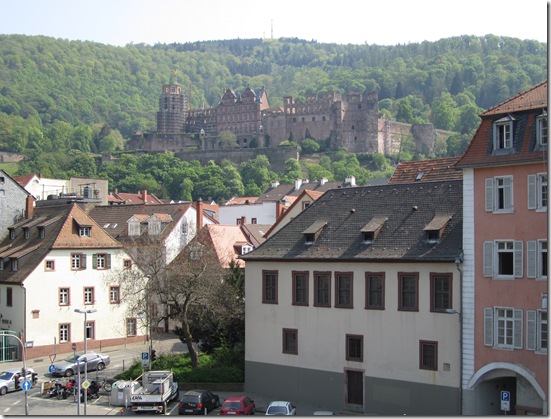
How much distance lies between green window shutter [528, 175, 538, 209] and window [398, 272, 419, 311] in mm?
6323

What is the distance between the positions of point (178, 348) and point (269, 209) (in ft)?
140

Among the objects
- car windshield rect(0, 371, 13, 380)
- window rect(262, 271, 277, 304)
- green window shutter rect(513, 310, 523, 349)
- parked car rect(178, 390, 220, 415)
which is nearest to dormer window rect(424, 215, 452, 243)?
green window shutter rect(513, 310, 523, 349)

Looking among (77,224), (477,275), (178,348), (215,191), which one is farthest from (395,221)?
(215,191)

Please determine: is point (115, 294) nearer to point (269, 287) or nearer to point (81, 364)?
point (81, 364)

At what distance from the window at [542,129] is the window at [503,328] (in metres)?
6.10

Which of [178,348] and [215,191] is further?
[215,191]

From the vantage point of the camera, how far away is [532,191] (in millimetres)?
34562

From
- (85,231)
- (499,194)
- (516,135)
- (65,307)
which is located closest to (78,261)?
(85,231)

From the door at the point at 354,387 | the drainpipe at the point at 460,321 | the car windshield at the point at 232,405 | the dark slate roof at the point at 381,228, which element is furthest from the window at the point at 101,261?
the drainpipe at the point at 460,321

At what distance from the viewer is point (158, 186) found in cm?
19888

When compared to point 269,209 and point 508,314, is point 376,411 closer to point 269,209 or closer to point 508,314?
point 508,314

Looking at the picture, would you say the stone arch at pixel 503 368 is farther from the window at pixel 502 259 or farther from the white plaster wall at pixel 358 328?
the window at pixel 502 259

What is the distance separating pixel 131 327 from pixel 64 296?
5.45 metres

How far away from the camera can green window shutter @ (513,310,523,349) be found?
113 ft
